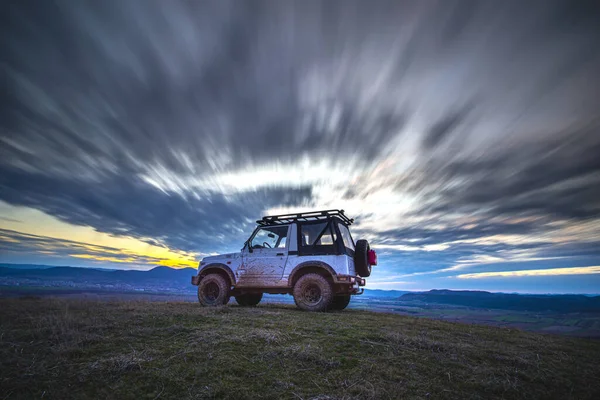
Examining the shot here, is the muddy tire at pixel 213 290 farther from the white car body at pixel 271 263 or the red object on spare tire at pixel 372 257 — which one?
the red object on spare tire at pixel 372 257

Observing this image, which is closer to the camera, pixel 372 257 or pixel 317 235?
pixel 317 235

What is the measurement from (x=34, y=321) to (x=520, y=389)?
26.0 feet

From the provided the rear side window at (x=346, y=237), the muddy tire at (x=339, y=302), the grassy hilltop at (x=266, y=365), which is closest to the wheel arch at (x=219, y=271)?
the muddy tire at (x=339, y=302)

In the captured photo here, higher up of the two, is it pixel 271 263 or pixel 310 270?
pixel 271 263

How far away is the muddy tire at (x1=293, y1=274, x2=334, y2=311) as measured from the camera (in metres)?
7.91

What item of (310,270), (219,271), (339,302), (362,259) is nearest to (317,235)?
(310,270)

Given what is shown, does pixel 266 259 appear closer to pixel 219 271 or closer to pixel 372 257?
pixel 219 271

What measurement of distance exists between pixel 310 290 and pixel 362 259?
2242mm

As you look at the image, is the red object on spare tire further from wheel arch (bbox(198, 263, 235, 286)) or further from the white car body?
wheel arch (bbox(198, 263, 235, 286))

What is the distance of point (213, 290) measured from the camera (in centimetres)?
964

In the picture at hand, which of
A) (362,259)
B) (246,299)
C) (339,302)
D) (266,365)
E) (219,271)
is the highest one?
(362,259)

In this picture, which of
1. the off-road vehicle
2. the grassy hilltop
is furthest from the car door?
the grassy hilltop

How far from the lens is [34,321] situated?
4.89 m

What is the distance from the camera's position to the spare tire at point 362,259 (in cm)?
902
